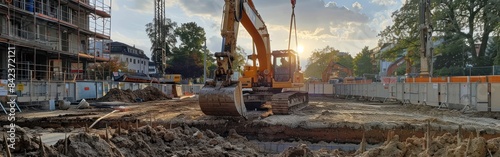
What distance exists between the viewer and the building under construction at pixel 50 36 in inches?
875

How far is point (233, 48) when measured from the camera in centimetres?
1033

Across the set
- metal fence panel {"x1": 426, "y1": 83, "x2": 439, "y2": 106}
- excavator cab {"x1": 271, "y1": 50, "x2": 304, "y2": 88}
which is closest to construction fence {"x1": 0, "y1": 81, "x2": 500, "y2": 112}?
metal fence panel {"x1": 426, "y1": 83, "x2": 439, "y2": 106}

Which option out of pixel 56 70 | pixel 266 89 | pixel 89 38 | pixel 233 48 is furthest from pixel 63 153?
pixel 89 38

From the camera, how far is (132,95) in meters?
23.9

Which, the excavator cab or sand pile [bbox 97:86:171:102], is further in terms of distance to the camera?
sand pile [bbox 97:86:171:102]

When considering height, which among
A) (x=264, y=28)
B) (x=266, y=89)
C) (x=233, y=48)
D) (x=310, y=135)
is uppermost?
(x=264, y=28)

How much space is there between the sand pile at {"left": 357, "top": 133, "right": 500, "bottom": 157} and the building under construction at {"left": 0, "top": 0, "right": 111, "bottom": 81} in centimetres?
1840

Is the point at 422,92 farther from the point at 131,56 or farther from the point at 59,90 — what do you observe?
the point at 131,56

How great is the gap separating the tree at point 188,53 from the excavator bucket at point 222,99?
2024 inches

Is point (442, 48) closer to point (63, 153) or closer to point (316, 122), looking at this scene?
point (316, 122)

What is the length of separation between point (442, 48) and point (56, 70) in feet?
108

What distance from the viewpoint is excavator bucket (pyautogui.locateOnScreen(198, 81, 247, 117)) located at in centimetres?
952

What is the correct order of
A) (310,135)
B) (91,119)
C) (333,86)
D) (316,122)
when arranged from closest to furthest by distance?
1. (310,135)
2. (316,122)
3. (91,119)
4. (333,86)

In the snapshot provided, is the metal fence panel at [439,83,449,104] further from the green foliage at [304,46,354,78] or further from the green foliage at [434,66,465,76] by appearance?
the green foliage at [304,46,354,78]
